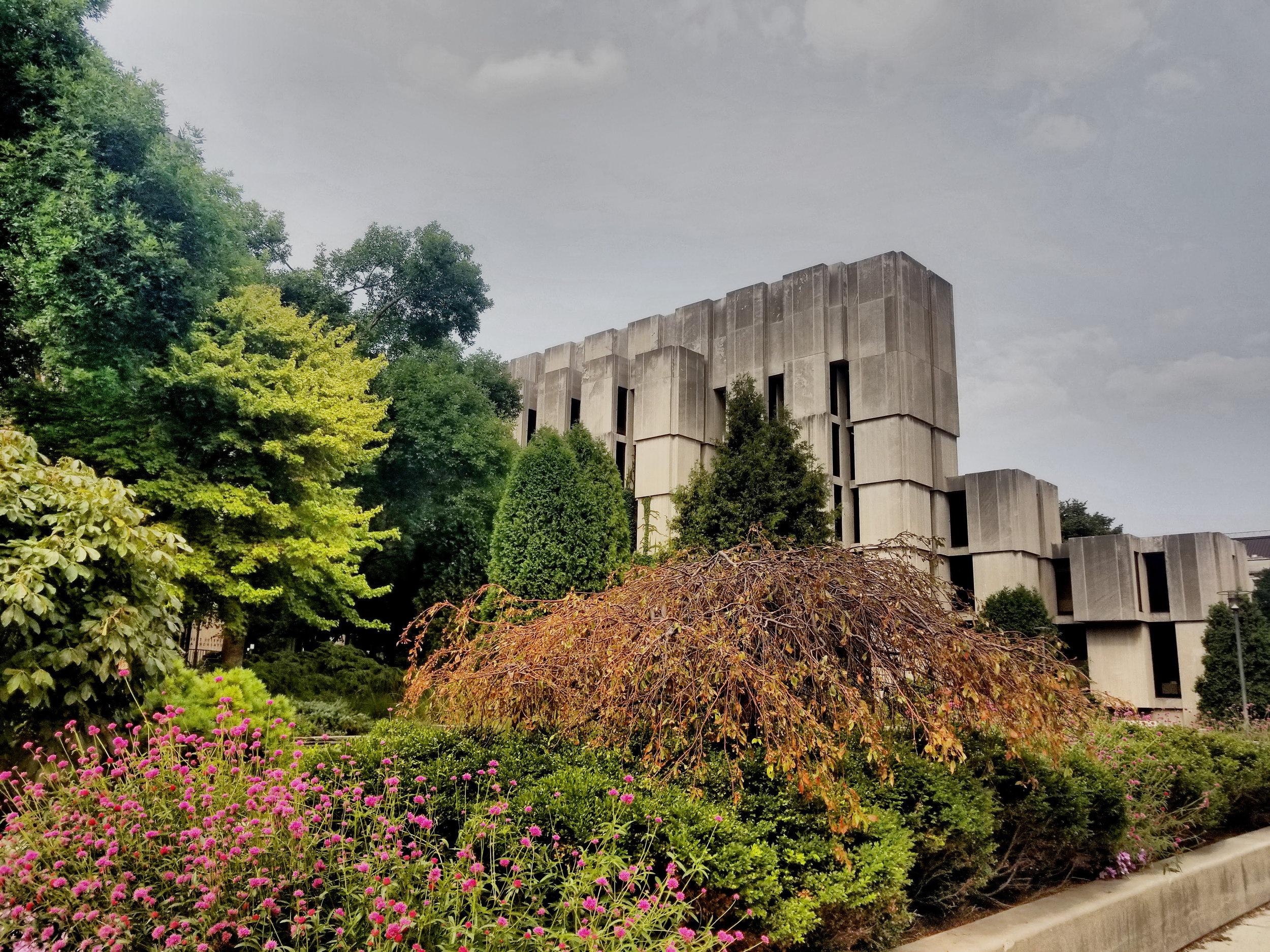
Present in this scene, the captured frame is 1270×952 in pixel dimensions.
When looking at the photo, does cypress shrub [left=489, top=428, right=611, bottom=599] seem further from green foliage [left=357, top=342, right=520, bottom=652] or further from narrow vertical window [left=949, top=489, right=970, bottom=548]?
narrow vertical window [left=949, top=489, right=970, bottom=548]

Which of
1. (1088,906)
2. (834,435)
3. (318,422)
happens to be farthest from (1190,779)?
(834,435)

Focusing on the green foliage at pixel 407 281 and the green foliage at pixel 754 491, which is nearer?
the green foliage at pixel 754 491

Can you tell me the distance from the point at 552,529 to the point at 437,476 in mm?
5578

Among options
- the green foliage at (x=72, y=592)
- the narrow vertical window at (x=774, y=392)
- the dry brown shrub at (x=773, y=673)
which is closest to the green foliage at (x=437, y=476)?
the narrow vertical window at (x=774, y=392)

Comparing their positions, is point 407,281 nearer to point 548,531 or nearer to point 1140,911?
point 548,531

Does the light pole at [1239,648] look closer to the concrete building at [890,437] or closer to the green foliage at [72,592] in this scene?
the concrete building at [890,437]

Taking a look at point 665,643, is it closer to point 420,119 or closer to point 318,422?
point 420,119

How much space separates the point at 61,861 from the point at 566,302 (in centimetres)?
1410

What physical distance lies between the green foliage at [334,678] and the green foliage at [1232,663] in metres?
19.2

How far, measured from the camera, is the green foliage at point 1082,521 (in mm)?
35000

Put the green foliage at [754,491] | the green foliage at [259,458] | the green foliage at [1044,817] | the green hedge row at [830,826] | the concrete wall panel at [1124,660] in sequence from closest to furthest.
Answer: the green hedge row at [830,826] < the green foliage at [1044,817] < the green foliage at [259,458] < the green foliage at [754,491] < the concrete wall panel at [1124,660]

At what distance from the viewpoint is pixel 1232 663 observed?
20.6 meters

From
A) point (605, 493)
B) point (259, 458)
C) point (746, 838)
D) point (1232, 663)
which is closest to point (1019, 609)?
point (1232, 663)

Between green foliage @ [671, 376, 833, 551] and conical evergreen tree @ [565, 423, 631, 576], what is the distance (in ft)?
6.97
